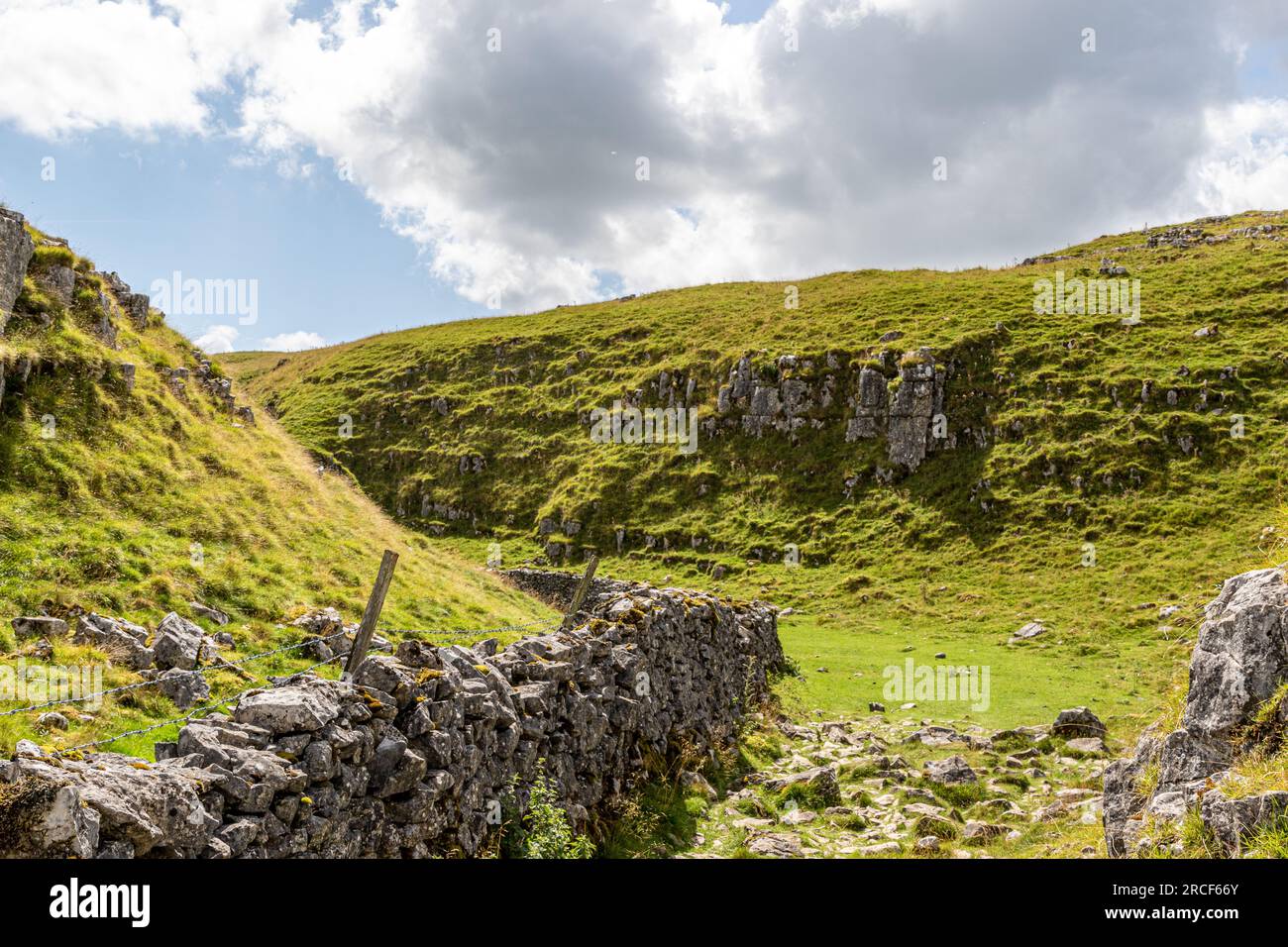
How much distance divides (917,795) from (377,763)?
421 inches

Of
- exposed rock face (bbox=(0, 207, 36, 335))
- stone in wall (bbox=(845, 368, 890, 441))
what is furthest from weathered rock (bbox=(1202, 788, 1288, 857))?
stone in wall (bbox=(845, 368, 890, 441))

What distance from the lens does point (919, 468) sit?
50.1m

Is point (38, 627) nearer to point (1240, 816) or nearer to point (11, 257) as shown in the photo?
point (11, 257)

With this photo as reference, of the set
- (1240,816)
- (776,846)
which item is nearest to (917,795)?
(776,846)

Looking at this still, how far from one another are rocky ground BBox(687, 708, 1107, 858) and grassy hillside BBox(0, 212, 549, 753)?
31.1ft

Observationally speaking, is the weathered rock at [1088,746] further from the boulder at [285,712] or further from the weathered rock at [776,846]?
the boulder at [285,712]

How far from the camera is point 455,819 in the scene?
8273 millimetres

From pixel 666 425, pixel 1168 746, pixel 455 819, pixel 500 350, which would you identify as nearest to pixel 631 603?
pixel 455 819

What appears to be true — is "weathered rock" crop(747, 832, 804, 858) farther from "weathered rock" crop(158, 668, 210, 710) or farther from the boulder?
"weathered rock" crop(158, 668, 210, 710)

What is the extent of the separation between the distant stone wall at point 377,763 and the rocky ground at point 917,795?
226 centimetres
